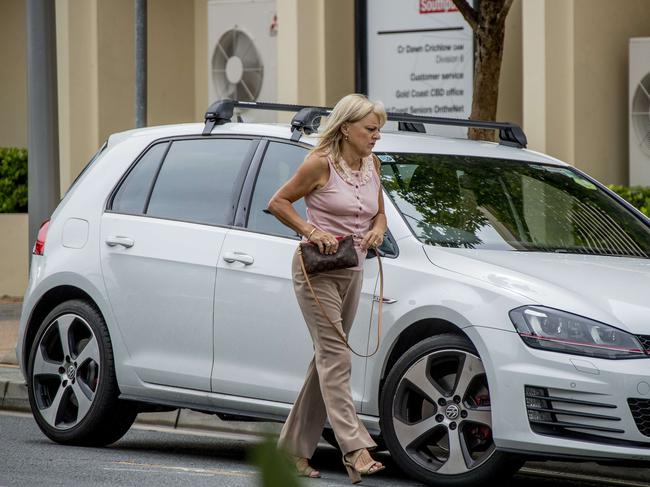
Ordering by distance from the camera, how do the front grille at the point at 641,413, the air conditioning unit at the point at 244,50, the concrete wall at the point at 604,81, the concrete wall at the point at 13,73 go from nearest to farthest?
the front grille at the point at 641,413 → the concrete wall at the point at 604,81 → the air conditioning unit at the point at 244,50 → the concrete wall at the point at 13,73

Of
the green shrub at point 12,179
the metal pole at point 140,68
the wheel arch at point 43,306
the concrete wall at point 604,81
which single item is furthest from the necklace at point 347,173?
the green shrub at point 12,179

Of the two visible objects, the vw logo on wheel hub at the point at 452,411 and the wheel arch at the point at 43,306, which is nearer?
the vw logo on wheel hub at the point at 452,411

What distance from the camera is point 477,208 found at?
21.3 feet

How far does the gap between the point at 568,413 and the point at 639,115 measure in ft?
26.6

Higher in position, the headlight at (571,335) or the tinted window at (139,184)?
the tinted window at (139,184)

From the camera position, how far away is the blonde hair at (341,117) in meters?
5.87

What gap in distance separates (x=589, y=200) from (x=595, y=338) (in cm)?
164

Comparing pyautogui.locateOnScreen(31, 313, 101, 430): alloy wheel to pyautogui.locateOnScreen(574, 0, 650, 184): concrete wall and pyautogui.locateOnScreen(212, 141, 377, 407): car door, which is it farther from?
pyautogui.locateOnScreen(574, 0, 650, 184): concrete wall

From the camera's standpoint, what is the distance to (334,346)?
5.91m

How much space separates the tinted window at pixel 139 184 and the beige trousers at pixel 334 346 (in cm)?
158

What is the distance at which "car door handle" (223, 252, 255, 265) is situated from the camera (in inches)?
256

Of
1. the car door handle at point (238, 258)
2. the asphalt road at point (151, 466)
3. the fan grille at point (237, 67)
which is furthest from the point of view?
the fan grille at point (237, 67)

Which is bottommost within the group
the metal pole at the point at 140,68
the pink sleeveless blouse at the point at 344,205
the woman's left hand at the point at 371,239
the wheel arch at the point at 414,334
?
the wheel arch at the point at 414,334

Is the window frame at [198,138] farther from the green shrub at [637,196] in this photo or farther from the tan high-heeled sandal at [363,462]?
the green shrub at [637,196]
